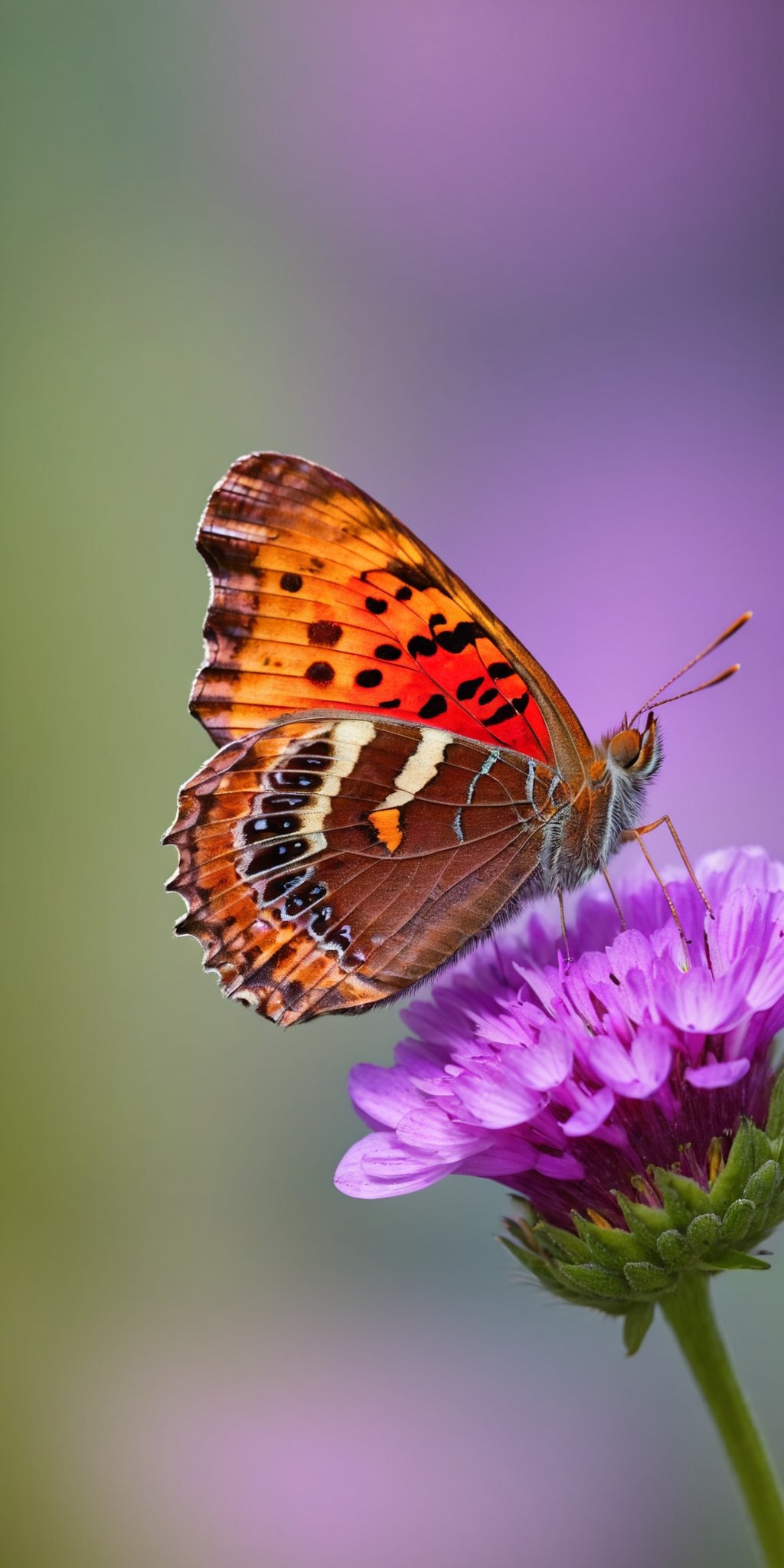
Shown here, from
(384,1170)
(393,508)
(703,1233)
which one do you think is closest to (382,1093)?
(384,1170)

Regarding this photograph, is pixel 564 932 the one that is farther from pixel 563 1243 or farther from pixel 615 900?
pixel 563 1243

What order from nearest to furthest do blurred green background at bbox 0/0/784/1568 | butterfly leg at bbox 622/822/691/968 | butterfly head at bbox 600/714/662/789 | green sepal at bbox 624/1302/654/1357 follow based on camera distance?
green sepal at bbox 624/1302/654/1357 → butterfly leg at bbox 622/822/691/968 → butterfly head at bbox 600/714/662/789 → blurred green background at bbox 0/0/784/1568

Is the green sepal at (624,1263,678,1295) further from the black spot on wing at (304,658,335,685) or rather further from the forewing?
the black spot on wing at (304,658,335,685)

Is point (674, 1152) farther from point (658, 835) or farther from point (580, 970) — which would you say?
point (658, 835)

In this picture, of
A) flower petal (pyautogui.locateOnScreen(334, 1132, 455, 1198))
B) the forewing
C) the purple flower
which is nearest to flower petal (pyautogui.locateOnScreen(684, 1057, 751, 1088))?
the purple flower

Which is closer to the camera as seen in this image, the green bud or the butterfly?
the green bud

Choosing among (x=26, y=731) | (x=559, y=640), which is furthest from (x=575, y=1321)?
(x=26, y=731)

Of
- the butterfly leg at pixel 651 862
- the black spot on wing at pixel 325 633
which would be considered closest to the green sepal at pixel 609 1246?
the butterfly leg at pixel 651 862
